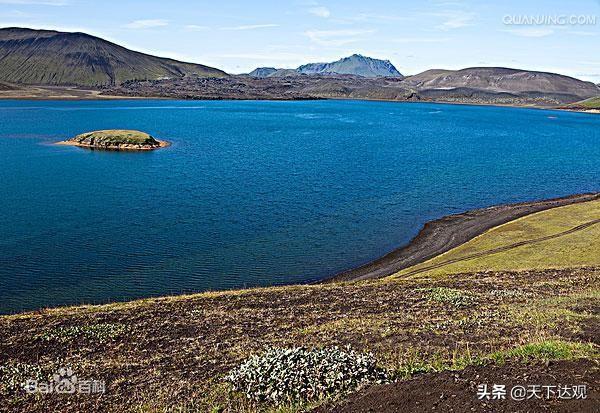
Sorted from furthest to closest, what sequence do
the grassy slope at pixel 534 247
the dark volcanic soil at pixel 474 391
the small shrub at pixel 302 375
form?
the grassy slope at pixel 534 247 < the small shrub at pixel 302 375 < the dark volcanic soil at pixel 474 391

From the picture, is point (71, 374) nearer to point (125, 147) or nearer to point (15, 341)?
point (15, 341)

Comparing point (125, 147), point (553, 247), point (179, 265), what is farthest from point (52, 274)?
point (125, 147)

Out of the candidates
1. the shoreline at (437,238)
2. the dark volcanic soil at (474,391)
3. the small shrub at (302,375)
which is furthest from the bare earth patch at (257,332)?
the shoreline at (437,238)

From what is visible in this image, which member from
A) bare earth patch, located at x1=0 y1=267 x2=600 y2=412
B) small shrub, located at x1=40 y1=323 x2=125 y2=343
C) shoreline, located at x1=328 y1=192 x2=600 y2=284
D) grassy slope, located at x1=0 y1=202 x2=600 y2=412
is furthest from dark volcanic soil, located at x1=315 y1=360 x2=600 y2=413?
shoreline, located at x1=328 y1=192 x2=600 y2=284

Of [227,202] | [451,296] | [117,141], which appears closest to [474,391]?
[451,296]

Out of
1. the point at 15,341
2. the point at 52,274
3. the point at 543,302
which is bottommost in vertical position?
the point at 52,274

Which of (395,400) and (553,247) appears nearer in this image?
(395,400)

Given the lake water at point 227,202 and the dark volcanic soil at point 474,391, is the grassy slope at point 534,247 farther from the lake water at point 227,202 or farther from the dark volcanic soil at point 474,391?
the dark volcanic soil at point 474,391
